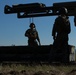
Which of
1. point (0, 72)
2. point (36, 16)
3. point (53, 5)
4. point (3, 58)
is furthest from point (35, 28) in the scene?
point (0, 72)

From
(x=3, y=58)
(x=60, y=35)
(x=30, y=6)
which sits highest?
(x=30, y=6)

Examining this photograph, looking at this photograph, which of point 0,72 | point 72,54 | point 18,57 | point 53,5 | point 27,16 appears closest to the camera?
point 0,72

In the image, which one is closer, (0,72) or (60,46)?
(0,72)

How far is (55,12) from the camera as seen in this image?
17203 millimetres

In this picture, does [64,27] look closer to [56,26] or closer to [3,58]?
[56,26]

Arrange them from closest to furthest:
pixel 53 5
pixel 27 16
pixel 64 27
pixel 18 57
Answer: pixel 64 27 → pixel 18 57 → pixel 53 5 → pixel 27 16

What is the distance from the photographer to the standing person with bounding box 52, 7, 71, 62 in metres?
13.8

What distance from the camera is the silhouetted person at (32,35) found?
18005 millimetres

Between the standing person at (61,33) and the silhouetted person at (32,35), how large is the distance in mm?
3705

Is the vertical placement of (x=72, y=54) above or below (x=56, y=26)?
below

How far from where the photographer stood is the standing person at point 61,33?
45.4 feet

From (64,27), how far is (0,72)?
532 centimetres

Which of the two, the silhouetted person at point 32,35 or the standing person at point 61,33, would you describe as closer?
the standing person at point 61,33

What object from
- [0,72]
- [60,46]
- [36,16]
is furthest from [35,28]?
[0,72]
